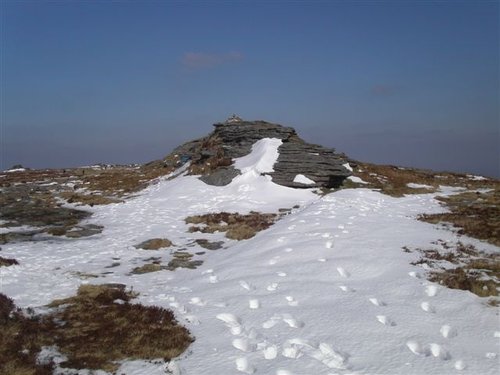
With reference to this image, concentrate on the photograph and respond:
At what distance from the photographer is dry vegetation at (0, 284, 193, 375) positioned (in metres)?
7.94

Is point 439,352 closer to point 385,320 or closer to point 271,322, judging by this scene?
point 385,320

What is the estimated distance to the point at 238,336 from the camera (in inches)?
343

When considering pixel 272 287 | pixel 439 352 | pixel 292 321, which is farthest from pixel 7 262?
pixel 439 352

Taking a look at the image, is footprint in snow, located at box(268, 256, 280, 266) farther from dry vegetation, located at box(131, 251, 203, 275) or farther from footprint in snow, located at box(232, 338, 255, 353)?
footprint in snow, located at box(232, 338, 255, 353)

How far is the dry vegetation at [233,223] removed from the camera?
20188 mm

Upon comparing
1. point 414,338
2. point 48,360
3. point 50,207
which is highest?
point 414,338

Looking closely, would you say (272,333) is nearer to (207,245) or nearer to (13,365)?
(13,365)

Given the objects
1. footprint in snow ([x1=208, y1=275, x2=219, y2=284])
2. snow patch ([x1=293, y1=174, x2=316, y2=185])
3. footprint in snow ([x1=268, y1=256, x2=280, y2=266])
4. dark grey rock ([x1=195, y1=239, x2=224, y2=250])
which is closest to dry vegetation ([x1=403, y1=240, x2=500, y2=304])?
footprint in snow ([x1=268, y1=256, x2=280, y2=266])

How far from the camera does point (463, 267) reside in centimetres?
1191

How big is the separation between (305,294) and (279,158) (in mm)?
23876

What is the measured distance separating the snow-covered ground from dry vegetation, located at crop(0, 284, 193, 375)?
46 cm

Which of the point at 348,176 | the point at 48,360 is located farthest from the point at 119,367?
the point at 348,176

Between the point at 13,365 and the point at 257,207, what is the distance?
66.6 ft

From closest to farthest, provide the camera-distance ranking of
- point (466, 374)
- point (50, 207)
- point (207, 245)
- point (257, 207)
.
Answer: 1. point (466, 374)
2. point (207, 245)
3. point (257, 207)
4. point (50, 207)
